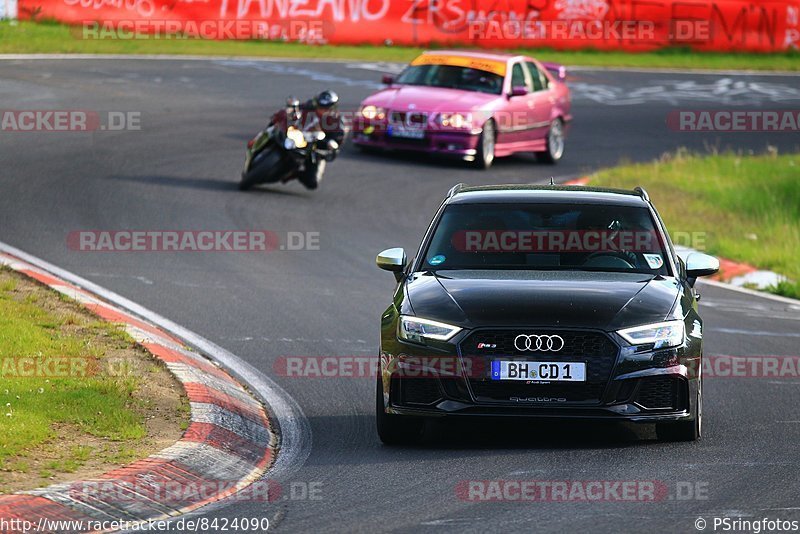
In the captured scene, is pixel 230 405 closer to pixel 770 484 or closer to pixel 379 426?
pixel 379 426

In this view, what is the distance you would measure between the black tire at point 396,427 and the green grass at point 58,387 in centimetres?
136

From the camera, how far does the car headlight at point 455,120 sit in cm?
2231

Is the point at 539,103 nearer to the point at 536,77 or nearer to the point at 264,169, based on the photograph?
the point at 536,77

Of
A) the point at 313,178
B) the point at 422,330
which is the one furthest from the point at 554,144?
the point at 422,330

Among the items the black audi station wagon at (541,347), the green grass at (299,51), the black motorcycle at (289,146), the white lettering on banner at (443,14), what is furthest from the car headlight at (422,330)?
the white lettering on banner at (443,14)

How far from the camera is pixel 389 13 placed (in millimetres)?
36719

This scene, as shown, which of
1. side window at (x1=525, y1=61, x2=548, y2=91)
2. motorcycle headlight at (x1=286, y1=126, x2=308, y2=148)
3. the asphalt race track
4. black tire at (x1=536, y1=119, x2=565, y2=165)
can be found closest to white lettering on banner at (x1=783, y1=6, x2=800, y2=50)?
the asphalt race track

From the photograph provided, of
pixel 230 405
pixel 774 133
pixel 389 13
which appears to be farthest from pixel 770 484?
pixel 389 13

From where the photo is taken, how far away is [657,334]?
8.52 m

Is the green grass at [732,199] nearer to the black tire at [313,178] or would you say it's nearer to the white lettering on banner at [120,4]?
the black tire at [313,178]

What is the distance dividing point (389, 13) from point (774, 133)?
1054 cm

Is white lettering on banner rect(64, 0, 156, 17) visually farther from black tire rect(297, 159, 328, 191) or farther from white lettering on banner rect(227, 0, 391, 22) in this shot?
black tire rect(297, 159, 328, 191)

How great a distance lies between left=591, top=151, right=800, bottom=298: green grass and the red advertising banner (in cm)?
1222

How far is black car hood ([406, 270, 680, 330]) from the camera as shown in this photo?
8438 mm
